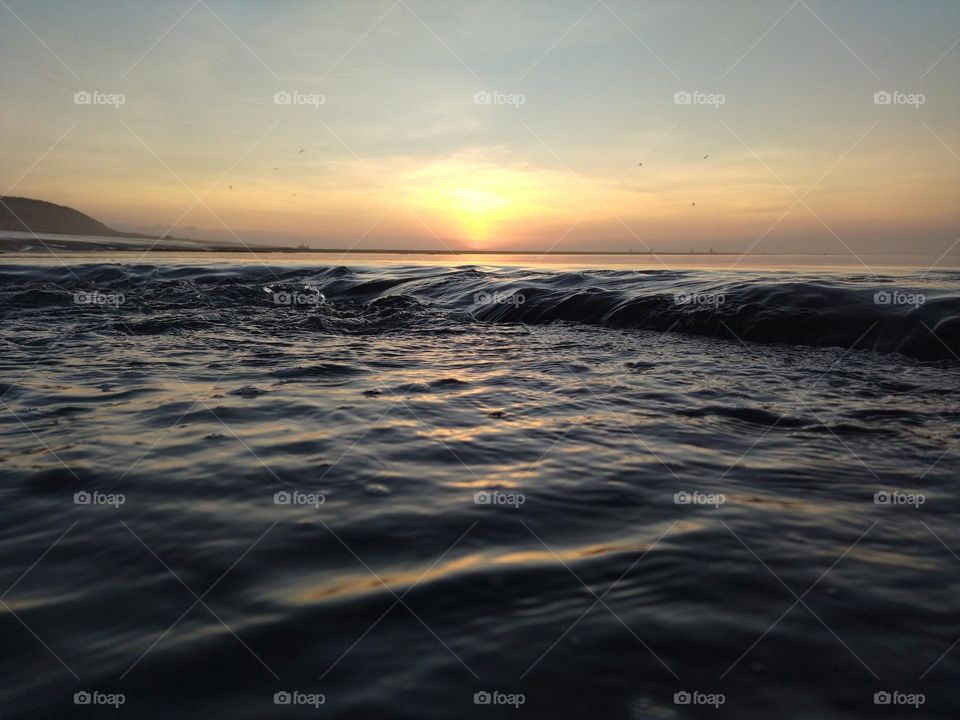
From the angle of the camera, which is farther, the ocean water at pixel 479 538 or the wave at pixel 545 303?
the wave at pixel 545 303

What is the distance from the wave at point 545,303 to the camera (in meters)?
9.95

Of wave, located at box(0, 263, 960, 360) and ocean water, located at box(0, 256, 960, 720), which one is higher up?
wave, located at box(0, 263, 960, 360)

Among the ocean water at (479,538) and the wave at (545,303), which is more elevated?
the wave at (545,303)

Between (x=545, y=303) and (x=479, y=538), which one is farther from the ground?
(x=545, y=303)

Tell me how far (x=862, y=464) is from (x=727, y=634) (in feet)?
8.93

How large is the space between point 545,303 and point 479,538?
1123cm

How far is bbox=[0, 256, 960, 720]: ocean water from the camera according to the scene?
2.24 metres

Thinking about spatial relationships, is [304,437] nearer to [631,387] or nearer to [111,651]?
[111,651]

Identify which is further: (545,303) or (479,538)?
A: (545,303)

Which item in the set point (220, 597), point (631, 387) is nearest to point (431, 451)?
point (220, 597)

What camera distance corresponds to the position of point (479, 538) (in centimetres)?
336

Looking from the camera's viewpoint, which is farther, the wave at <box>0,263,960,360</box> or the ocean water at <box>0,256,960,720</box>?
the wave at <box>0,263,960,360</box>

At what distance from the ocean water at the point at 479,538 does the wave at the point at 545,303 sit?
1.95m

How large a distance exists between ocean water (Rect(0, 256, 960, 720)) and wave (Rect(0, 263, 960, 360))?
195cm
